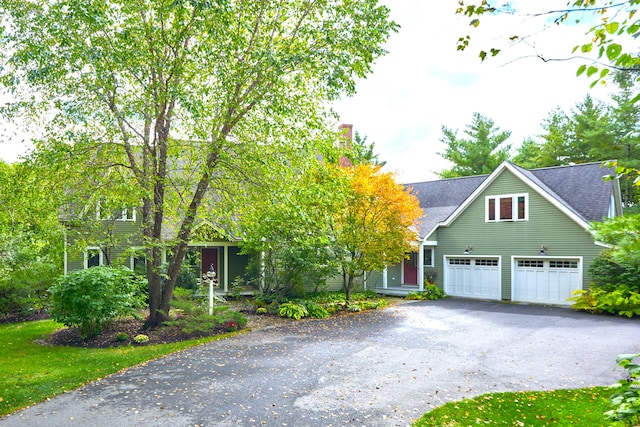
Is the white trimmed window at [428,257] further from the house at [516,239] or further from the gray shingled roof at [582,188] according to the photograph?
the gray shingled roof at [582,188]

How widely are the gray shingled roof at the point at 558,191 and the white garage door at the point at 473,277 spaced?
205 centimetres

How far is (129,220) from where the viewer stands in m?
17.6

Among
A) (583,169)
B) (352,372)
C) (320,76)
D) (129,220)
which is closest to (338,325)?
(352,372)

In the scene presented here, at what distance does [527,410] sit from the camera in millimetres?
6000

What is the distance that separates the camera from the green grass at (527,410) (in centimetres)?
558

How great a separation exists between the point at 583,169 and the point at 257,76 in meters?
15.4

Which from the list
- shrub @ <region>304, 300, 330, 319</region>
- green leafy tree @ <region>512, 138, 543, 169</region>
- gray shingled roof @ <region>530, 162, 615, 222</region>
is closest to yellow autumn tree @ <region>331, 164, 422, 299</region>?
shrub @ <region>304, 300, 330, 319</region>

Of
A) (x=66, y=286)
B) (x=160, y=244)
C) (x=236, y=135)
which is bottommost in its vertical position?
(x=66, y=286)

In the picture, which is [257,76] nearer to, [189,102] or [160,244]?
[189,102]

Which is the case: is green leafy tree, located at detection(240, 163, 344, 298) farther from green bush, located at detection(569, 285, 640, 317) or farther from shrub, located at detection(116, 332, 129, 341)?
green bush, located at detection(569, 285, 640, 317)

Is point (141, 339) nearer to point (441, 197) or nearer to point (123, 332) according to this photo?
point (123, 332)

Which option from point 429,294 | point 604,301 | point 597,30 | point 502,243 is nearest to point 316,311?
point 429,294

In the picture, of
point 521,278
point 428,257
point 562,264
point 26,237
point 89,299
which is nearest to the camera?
point 89,299

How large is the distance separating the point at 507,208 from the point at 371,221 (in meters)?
6.54
